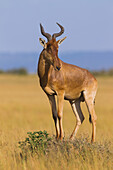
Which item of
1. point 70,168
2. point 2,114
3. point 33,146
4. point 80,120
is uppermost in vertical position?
point 2,114

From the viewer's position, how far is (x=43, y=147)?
974 centimetres

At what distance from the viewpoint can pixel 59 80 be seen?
10.1 metres

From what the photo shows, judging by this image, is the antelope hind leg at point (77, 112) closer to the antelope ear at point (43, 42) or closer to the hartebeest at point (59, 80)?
the hartebeest at point (59, 80)

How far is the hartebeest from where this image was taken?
9695 millimetres

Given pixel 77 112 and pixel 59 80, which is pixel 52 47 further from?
pixel 77 112

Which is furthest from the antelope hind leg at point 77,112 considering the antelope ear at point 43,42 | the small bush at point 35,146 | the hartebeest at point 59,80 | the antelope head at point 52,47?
the antelope ear at point 43,42

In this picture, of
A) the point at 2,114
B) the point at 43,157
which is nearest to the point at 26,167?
the point at 43,157

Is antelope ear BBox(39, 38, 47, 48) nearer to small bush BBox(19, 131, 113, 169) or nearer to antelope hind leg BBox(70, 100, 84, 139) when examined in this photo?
small bush BBox(19, 131, 113, 169)

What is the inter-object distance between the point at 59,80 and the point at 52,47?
923 mm

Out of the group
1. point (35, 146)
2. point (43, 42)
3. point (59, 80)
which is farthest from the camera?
point (59, 80)

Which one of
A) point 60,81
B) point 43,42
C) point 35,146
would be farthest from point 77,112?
point 43,42

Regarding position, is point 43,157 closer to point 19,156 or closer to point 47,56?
point 19,156

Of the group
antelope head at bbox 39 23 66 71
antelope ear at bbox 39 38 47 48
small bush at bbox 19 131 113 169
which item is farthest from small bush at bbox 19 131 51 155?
antelope ear at bbox 39 38 47 48

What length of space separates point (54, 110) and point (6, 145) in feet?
5.40
